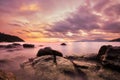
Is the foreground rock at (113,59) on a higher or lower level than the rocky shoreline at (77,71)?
higher

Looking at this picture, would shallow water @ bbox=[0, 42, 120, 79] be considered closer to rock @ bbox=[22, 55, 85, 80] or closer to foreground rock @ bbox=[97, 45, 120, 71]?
rock @ bbox=[22, 55, 85, 80]

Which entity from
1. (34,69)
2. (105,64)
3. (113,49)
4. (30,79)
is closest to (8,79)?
(30,79)

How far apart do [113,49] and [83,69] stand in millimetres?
4558

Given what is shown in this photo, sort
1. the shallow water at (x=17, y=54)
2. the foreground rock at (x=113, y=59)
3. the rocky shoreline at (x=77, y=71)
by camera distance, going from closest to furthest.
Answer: the rocky shoreline at (x=77, y=71), the foreground rock at (x=113, y=59), the shallow water at (x=17, y=54)

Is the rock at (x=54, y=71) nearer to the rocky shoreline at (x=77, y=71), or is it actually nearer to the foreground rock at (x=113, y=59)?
the rocky shoreline at (x=77, y=71)

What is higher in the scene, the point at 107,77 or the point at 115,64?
the point at 115,64

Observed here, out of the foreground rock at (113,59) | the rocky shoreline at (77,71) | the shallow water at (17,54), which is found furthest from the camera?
the shallow water at (17,54)

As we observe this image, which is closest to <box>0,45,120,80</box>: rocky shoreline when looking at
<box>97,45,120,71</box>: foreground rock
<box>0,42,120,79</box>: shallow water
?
<box>97,45,120,71</box>: foreground rock

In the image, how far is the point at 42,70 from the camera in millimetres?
14445

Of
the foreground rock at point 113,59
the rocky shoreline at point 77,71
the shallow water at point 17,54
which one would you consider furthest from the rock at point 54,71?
the foreground rock at point 113,59

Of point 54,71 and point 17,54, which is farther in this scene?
point 17,54

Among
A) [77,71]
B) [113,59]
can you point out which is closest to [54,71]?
[77,71]

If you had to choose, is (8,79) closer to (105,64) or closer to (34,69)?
(34,69)

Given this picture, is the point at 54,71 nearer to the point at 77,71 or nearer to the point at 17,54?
the point at 77,71
